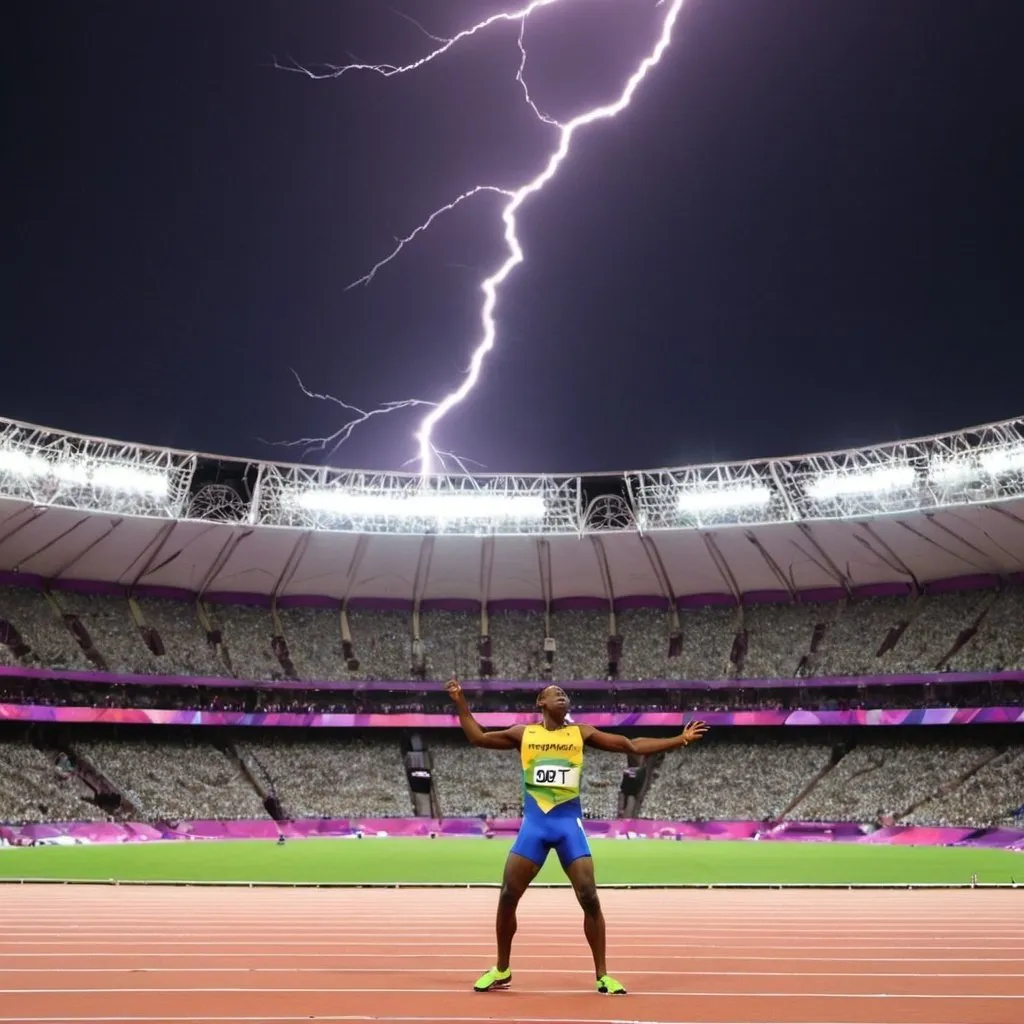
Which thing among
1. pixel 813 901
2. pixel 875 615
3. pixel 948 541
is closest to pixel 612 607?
pixel 875 615

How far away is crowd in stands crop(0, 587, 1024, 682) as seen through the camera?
2120 inches

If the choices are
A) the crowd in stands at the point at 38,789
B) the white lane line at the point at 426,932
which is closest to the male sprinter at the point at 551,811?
the white lane line at the point at 426,932

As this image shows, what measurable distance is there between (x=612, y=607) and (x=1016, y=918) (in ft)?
161

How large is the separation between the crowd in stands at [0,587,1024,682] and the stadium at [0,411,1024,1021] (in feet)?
0.58

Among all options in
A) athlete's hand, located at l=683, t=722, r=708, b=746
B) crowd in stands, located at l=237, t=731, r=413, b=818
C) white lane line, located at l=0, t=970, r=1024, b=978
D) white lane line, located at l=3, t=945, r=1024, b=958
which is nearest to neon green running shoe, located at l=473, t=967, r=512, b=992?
white lane line, located at l=0, t=970, r=1024, b=978

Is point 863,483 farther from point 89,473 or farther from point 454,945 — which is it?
point 454,945

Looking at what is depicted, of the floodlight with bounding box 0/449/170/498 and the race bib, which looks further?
the floodlight with bounding box 0/449/170/498

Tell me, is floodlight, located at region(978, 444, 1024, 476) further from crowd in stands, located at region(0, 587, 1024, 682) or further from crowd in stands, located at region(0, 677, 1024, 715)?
crowd in stands, located at region(0, 677, 1024, 715)

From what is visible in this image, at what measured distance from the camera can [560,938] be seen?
40.6 feet

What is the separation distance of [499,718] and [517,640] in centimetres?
827

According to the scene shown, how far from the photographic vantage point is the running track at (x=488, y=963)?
6.90 m

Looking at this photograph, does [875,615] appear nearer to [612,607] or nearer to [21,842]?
[612,607]

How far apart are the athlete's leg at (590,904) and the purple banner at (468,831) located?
1557 inches

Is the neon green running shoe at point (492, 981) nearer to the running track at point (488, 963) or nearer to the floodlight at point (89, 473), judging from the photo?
the running track at point (488, 963)
